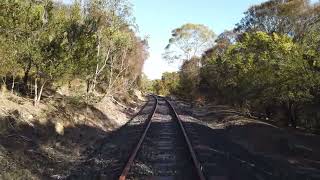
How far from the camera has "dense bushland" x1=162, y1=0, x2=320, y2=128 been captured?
78.0ft

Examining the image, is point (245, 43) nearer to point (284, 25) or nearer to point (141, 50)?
point (284, 25)

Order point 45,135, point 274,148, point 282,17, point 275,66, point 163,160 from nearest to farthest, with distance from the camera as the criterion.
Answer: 1. point 163,160
2. point 45,135
3. point 274,148
4. point 275,66
5. point 282,17

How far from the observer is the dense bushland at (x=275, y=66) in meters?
23.8

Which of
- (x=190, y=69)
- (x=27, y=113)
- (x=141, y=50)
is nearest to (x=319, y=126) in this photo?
(x=27, y=113)

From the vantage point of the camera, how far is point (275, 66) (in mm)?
28266

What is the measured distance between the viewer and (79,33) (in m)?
21.4

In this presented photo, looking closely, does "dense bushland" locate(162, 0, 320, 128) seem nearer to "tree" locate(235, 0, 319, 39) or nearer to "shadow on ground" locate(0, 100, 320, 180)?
"tree" locate(235, 0, 319, 39)

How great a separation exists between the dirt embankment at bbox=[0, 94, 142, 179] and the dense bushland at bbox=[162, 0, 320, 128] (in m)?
10.1

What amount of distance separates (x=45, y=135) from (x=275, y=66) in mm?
16228

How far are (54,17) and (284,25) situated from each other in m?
31.0

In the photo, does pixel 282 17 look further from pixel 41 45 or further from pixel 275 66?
pixel 41 45

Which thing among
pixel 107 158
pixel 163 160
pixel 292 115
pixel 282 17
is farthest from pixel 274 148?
pixel 282 17

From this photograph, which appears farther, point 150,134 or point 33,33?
point 150,134

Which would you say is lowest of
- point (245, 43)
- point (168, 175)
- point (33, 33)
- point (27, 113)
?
point (168, 175)
